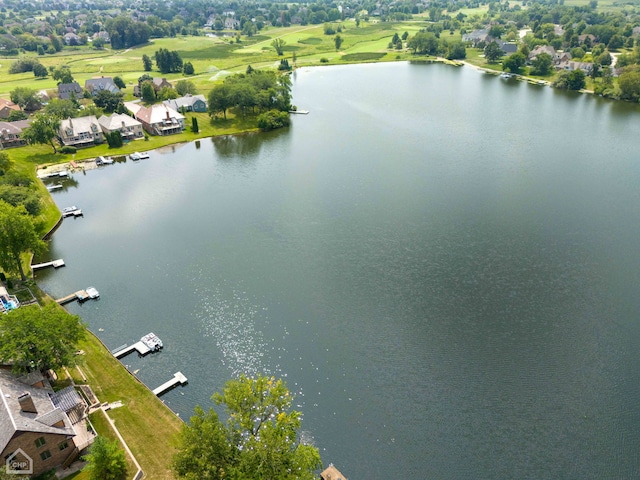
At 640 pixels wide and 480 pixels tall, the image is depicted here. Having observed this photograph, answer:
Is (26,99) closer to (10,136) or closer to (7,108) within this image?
(7,108)

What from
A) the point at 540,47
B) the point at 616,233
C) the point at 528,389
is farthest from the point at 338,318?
the point at 540,47

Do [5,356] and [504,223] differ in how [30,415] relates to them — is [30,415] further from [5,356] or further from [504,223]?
[504,223]

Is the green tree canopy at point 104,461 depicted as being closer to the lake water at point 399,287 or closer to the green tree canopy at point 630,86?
the lake water at point 399,287

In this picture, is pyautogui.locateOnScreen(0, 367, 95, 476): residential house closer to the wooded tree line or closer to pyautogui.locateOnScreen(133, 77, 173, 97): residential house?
the wooded tree line

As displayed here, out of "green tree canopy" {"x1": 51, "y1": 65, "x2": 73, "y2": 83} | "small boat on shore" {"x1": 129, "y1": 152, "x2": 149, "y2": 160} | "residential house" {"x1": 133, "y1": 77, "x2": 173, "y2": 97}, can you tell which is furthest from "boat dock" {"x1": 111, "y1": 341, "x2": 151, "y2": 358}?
"green tree canopy" {"x1": 51, "y1": 65, "x2": 73, "y2": 83}

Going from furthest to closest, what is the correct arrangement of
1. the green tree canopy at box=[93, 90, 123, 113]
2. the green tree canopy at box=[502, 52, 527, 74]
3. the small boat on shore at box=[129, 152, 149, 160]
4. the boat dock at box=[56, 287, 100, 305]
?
the green tree canopy at box=[502, 52, 527, 74]
the green tree canopy at box=[93, 90, 123, 113]
the small boat on shore at box=[129, 152, 149, 160]
the boat dock at box=[56, 287, 100, 305]

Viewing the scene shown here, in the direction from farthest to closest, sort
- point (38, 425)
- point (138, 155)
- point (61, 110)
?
1. point (61, 110)
2. point (138, 155)
3. point (38, 425)

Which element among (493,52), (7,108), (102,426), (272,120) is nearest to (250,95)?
(272,120)
